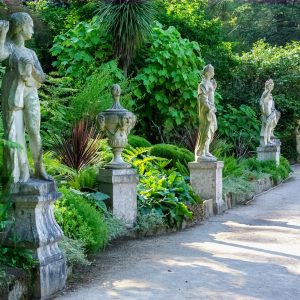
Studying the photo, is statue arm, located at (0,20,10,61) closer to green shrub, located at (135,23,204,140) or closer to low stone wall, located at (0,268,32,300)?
low stone wall, located at (0,268,32,300)

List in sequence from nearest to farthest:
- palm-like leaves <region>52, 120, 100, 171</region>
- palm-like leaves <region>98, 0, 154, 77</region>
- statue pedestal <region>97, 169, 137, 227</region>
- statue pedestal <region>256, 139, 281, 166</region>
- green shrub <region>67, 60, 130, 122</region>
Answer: statue pedestal <region>97, 169, 137, 227</region> → palm-like leaves <region>52, 120, 100, 171</region> → green shrub <region>67, 60, 130, 122</region> → palm-like leaves <region>98, 0, 154, 77</region> → statue pedestal <region>256, 139, 281, 166</region>

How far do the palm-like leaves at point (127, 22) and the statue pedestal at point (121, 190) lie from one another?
634 cm

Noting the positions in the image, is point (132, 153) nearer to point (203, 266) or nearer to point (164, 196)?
point (164, 196)

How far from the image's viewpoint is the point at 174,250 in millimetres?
6266

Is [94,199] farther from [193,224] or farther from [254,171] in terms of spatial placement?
[254,171]

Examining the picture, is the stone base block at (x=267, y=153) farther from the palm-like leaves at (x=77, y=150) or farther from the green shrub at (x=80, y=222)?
the green shrub at (x=80, y=222)

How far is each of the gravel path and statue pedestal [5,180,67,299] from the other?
7.7 inches

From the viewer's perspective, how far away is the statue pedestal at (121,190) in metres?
6.90

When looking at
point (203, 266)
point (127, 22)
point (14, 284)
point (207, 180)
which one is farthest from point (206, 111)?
point (14, 284)

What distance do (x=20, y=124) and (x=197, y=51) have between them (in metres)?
10.7

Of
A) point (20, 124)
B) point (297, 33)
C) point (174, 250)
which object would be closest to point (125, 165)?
point (174, 250)

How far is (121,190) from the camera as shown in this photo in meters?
6.98

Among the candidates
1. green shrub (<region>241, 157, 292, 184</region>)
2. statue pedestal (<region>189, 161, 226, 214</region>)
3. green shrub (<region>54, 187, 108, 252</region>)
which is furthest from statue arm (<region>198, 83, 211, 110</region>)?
green shrub (<region>241, 157, 292, 184</region>)

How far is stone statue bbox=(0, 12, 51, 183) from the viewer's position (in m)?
4.45
